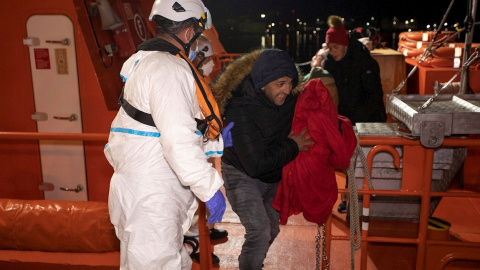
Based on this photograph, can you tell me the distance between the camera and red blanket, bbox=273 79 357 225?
9.36 feet

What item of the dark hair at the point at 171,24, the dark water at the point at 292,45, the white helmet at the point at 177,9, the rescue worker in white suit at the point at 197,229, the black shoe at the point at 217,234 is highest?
the dark water at the point at 292,45

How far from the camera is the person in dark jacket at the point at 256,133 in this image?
9.44 ft

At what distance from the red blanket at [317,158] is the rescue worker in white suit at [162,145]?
0.75 metres

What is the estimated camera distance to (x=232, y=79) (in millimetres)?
3018

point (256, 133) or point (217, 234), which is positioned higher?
point (256, 133)

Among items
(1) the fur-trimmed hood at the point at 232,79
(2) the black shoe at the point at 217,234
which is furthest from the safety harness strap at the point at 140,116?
(2) the black shoe at the point at 217,234

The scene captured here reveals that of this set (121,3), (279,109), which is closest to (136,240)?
(279,109)

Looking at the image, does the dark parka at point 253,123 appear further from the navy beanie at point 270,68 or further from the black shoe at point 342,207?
the black shoe at point 342,207

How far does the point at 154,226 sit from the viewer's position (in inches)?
90.5

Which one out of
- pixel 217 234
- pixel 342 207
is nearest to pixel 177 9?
pixel 217 234

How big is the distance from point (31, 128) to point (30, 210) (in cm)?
206

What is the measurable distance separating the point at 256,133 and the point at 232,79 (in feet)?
1.41

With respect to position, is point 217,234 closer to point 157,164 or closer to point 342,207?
point 342,207

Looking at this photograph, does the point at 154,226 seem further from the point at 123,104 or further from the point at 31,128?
the point at 31,128
